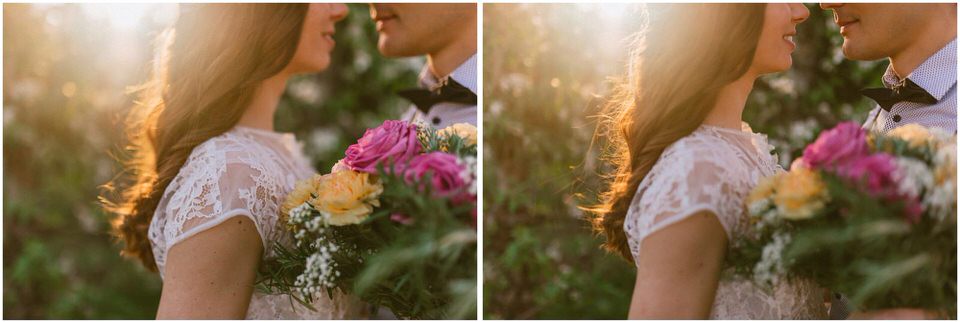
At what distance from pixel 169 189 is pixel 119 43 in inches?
81.4

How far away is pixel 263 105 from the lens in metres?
2.30

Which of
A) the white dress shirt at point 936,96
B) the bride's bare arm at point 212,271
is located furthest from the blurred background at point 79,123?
the white dress shirt at point 936,96

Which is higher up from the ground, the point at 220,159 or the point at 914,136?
the point at 914,136

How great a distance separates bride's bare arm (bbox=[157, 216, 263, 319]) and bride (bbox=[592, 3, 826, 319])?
883mm

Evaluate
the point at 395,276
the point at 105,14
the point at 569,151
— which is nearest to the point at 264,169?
the point at 395,276

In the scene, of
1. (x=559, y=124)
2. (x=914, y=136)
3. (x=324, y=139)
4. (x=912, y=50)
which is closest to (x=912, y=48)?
(x=912, y=50)

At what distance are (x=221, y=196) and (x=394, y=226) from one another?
45 centimetres

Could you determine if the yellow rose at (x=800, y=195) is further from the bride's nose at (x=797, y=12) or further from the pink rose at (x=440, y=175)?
the pink rose at (x=440, y=175)

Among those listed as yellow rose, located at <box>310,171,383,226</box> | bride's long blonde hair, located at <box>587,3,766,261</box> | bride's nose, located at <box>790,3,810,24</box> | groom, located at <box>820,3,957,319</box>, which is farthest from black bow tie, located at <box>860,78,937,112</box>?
yellow rose, located at <box>310,171,383,226</box>

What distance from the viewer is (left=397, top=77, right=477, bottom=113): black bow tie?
237 centimetres

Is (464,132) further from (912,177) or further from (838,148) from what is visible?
(912,177)

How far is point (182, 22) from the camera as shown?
2277 millimetres

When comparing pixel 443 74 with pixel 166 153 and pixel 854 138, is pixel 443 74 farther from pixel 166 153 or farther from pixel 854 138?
pixel 854 138

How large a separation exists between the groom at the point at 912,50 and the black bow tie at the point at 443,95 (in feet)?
3.06
